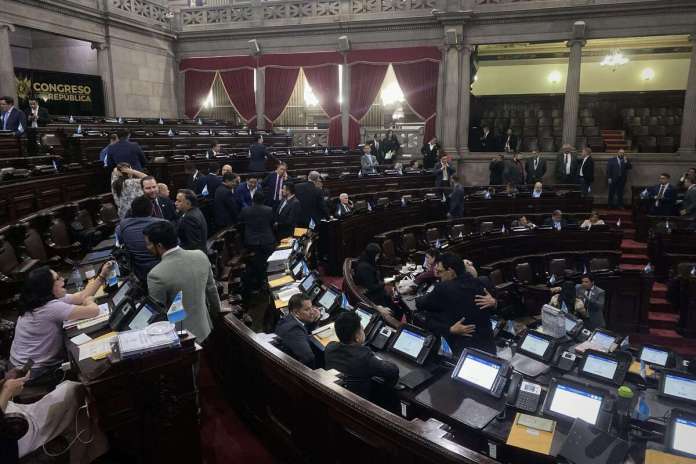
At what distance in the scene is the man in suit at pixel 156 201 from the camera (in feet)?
17.3

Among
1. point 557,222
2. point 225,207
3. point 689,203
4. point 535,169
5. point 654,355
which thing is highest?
point 535,169

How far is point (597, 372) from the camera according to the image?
3826 mm

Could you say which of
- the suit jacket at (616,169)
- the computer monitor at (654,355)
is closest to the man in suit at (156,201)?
the computer monitor at (654,355)

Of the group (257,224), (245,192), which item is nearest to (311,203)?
(245,192)

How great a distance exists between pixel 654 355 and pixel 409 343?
7.30 ft

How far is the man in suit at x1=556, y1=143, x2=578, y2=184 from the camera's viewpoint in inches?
512

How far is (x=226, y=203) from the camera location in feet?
24.7

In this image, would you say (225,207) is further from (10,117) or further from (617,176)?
(617,176)

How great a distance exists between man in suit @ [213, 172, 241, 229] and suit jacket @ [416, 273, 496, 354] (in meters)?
4.01

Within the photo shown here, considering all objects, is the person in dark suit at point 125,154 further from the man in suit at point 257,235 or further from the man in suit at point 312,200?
the man in suit at point 312,200

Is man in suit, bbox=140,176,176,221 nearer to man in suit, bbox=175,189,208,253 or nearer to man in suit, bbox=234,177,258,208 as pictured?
man in suit, bbox=175,189,208,253

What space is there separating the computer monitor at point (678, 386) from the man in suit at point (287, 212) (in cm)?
508

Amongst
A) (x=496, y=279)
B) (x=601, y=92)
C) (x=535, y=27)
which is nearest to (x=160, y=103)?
(x=535, y=27)

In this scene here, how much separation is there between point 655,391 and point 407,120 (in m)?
14.2
